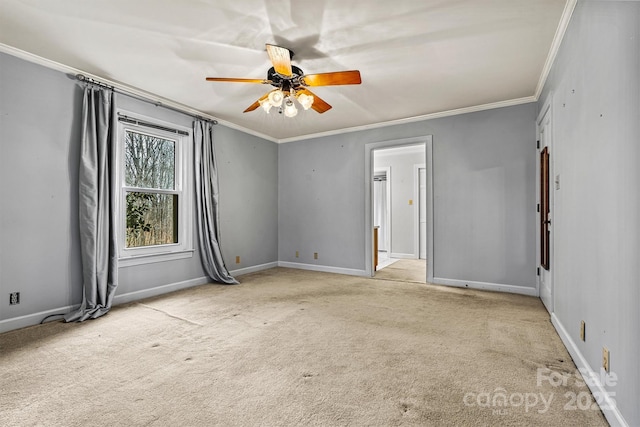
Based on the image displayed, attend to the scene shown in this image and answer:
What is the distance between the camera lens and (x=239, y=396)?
5.84 ft

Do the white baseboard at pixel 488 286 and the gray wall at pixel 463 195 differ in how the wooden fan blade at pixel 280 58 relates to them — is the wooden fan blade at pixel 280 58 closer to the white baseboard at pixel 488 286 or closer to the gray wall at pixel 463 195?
the gray wall at pixel 463 195

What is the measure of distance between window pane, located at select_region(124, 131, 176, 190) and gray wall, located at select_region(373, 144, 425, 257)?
4.78m

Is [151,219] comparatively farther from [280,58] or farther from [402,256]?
[402,256]

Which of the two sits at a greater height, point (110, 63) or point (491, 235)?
point (110, 63)

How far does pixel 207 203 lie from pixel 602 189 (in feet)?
13.8

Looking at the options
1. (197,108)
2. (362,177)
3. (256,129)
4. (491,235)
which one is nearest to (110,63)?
(197,108)

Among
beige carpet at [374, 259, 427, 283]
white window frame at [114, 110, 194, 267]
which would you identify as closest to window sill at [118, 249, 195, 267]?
white window frame at [114, 110, 194, 267]

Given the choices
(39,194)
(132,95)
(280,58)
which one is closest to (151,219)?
(39,194)

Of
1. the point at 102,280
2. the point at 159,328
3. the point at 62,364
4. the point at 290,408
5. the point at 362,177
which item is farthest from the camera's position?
the point at 362,177

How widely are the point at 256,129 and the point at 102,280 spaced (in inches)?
127

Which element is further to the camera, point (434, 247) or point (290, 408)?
point (434, 247)

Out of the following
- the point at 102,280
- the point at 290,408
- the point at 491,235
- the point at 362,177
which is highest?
the point at 362,177

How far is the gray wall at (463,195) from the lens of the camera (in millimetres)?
3996

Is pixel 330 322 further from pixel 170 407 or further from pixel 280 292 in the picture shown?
pixel 170 407
